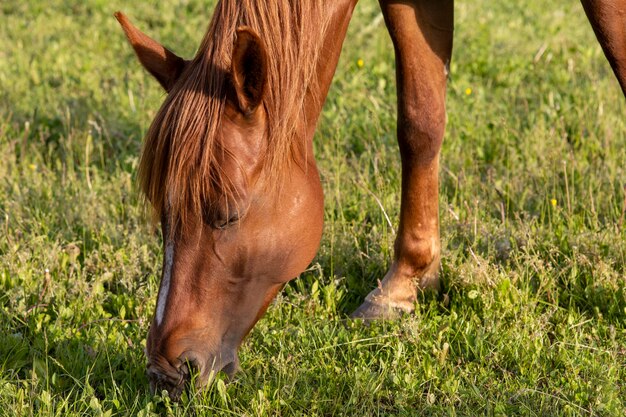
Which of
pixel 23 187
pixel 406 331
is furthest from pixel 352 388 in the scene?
pixel 23 187

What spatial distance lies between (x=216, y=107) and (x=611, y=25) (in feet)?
4.48

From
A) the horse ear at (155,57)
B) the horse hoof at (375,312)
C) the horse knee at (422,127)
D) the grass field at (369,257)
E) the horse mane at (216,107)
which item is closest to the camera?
the horse mane at (216,107)

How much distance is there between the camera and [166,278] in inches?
100

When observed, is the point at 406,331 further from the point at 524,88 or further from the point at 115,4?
the point at 115,4

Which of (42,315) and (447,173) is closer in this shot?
(42,315)

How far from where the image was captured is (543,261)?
3455 mm

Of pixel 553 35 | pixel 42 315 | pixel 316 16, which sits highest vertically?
pixel 316 16

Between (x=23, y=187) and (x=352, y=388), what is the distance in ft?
7.55

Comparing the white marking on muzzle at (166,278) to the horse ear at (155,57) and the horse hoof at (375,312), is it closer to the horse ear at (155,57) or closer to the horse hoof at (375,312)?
the horse ear at (155,57)

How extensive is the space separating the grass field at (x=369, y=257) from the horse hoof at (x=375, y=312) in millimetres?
56

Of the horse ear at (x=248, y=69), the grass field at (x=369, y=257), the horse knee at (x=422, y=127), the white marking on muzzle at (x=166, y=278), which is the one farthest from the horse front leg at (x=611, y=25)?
the white marking on muzzle at (x=166, y=278)

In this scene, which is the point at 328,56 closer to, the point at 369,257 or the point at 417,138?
the point at 417,138

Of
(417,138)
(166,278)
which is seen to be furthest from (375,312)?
(166,278)

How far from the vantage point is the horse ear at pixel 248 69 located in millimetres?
2293
